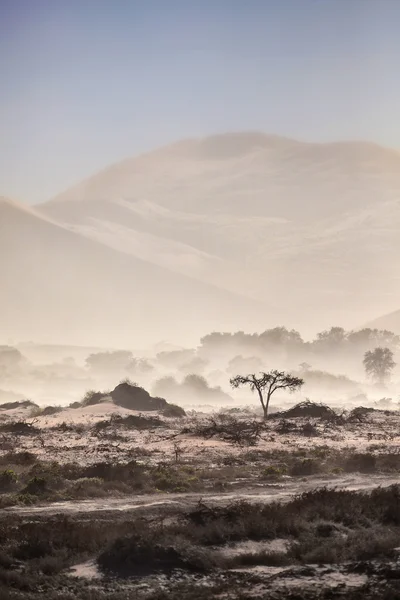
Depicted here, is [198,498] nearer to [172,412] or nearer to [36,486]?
[36,486]

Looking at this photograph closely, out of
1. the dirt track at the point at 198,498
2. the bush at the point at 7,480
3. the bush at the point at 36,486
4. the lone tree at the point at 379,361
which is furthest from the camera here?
the lone tree at the point at 379,361

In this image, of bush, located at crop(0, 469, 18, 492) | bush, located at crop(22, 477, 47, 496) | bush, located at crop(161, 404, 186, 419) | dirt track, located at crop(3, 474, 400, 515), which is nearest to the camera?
dirt track, located at crop(3, 474, 400, 515)

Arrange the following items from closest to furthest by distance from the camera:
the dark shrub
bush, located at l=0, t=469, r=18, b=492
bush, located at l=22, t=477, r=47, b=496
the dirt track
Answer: the dirt track < bush, located at l=22, t=477, r=47, b=496 < bush, located at l=0, t=469, r=18, b=492 < the dark shrub

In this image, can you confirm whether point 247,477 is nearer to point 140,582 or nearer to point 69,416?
point 140,582

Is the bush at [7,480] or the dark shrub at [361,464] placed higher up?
the bush at [7,480]

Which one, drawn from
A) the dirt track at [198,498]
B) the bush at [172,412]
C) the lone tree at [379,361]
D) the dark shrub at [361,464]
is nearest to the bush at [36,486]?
the dirt track at [198,498]

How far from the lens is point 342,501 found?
2227cm

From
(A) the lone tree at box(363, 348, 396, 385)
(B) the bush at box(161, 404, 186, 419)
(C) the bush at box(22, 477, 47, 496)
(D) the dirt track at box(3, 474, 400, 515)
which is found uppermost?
(A) the lone tree at box(363, 348, 396, 385)

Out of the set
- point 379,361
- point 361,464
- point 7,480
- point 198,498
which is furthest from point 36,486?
point 379,361

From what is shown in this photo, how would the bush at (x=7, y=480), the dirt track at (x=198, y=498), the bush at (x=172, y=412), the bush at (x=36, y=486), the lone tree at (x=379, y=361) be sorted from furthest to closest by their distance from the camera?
the lone tree at (x=379, y=361) → the bush at (x=172, y=412) → the bush at (x=7, y=480) → the bush at (x=36, y=486) → the dirt track at (x=198, y=498)

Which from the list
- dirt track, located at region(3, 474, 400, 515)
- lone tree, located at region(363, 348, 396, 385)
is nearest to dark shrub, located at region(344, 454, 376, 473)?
dirt track, located at region(3, 474, 400, 515)

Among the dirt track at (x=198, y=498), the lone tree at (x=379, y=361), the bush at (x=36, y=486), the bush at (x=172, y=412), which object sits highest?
the lone tree at (x=379, y=361)

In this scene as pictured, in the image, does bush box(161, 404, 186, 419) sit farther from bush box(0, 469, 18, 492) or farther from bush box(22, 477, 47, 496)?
bush box(22, 477, 47, 496)

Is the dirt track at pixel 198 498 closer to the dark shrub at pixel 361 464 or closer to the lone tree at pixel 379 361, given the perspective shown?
the dark shrub at pixel 361 464
